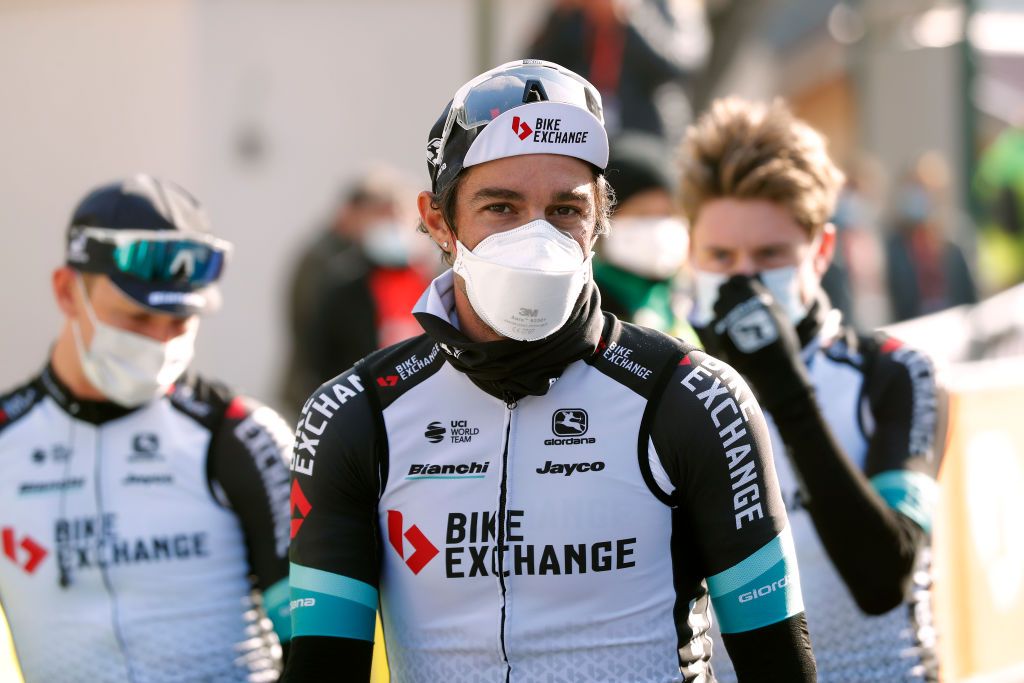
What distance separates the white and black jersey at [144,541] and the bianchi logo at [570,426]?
49.3 inches

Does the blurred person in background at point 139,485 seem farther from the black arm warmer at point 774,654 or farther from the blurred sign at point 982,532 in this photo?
the blurred sign at point 982,532

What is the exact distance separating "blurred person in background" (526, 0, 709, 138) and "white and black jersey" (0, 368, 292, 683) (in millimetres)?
5081

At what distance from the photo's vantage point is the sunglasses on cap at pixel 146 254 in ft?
13.6

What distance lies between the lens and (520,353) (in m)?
2.97

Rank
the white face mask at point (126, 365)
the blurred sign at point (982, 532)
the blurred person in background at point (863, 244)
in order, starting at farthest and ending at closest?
1. the blurred person in background at point (863, 244)
2. the blurred sign at point (982, 532)
3. the white face mask at point (126, 365)

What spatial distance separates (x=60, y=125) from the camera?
11.9 metres

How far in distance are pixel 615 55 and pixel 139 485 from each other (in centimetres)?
551

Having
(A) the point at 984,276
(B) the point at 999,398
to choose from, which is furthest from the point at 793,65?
(B) the point at 999,398

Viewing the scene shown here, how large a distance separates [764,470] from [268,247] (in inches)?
406

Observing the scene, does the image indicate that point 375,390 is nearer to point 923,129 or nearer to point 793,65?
point 923,129

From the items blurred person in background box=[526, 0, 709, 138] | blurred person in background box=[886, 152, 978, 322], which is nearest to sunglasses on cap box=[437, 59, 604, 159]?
blurred person in background box=[526, 0, 709, 138]

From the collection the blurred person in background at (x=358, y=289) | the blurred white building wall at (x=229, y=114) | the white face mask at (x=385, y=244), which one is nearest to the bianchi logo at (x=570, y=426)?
the blurred person in background at (x=358, y=289)

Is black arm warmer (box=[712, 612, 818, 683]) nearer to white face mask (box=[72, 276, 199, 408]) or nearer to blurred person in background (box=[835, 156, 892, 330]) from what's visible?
white face mask (box=[72, 276, 199, 408])

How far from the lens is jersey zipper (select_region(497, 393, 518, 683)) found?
115 inches
